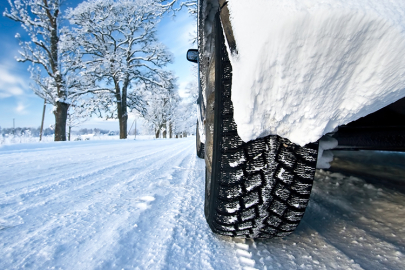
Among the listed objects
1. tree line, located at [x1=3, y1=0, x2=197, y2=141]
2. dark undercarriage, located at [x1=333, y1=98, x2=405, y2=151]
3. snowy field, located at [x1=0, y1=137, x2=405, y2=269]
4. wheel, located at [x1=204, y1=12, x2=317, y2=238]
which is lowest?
snowy field, located at [x1=0, y1=137, x2=405, y2=269]

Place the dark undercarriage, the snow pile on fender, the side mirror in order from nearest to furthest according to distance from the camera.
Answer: the snow pile on fender < the dark undercarriage < the side mirror

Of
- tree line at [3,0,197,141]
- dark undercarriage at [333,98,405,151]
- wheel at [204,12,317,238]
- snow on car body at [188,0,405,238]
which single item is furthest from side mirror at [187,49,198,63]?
tree line at [3,0,197,141]

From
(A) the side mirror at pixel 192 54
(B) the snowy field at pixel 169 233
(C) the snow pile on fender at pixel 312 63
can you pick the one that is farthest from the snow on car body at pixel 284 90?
(A) the side mirror at pixel 192 54

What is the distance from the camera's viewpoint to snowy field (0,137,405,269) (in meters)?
0.62

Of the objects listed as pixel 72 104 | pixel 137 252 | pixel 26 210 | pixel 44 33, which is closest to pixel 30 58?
pixel 44 33

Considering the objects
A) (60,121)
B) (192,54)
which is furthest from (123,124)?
(192,54)

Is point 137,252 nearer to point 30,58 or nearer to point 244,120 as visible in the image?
point 244,120

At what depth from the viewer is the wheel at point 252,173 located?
646 mm

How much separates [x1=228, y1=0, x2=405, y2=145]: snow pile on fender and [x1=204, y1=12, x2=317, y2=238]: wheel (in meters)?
0.07

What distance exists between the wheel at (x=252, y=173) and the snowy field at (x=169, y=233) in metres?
0.12

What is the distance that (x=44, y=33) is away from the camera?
9.27 meters

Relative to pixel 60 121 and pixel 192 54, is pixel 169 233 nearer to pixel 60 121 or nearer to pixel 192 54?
pixel 192 54

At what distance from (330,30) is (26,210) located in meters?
1.38

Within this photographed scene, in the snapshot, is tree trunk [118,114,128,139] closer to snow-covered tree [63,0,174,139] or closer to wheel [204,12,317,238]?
snow-covered tree [63,0,174,139]
